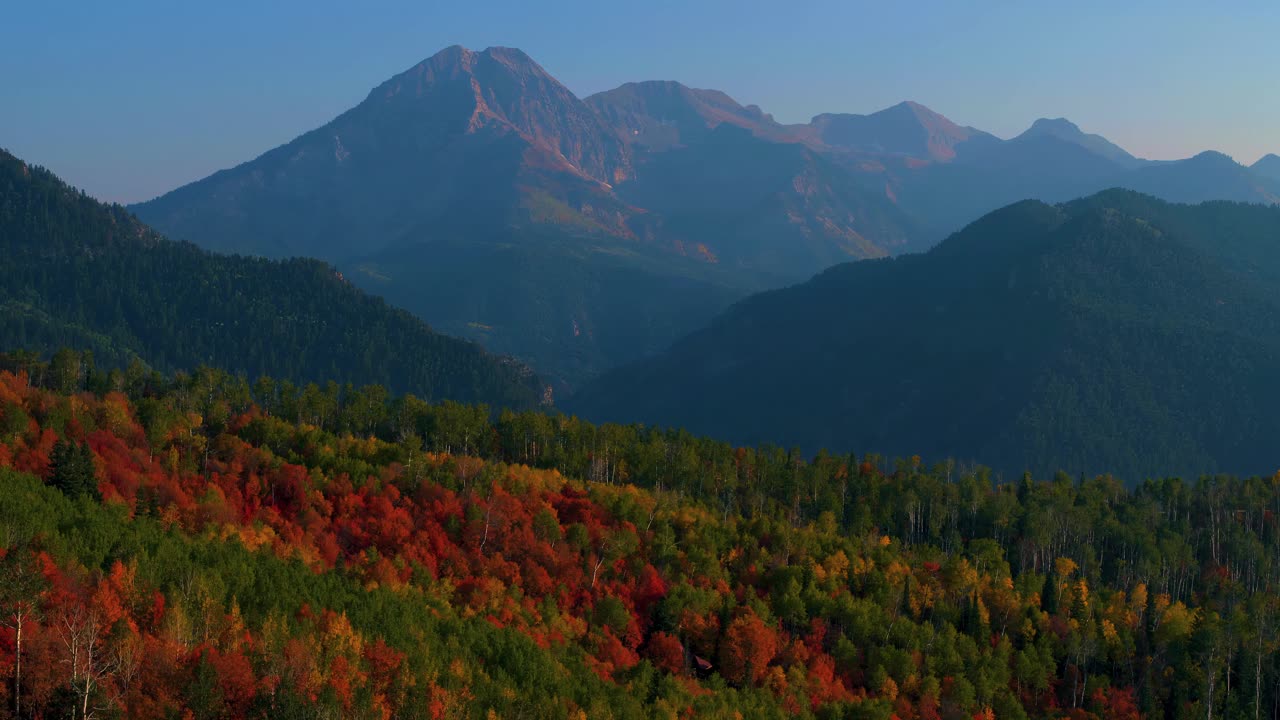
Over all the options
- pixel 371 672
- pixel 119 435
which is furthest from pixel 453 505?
pixel 371 672

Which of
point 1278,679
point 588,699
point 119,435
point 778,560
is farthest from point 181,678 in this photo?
point 1278,679

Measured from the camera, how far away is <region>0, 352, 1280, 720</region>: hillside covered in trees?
8644 centimetres

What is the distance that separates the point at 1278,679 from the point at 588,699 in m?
109

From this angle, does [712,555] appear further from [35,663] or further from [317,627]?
[35,663]

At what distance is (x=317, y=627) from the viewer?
104062 millimetres

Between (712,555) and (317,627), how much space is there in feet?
242

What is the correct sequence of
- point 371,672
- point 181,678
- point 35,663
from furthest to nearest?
1. point 371,672
2. point 181,678
3. point 35,663

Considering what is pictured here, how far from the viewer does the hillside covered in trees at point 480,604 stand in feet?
284

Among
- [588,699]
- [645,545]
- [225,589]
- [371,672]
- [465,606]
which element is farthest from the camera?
[645,545]

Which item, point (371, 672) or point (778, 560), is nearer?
point (371, 672)

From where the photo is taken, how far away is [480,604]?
439 feet

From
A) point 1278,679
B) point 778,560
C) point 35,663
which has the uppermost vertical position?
point 35,663

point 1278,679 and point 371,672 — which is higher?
point 371,672

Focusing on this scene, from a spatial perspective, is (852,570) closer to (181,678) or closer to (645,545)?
(645,545)
